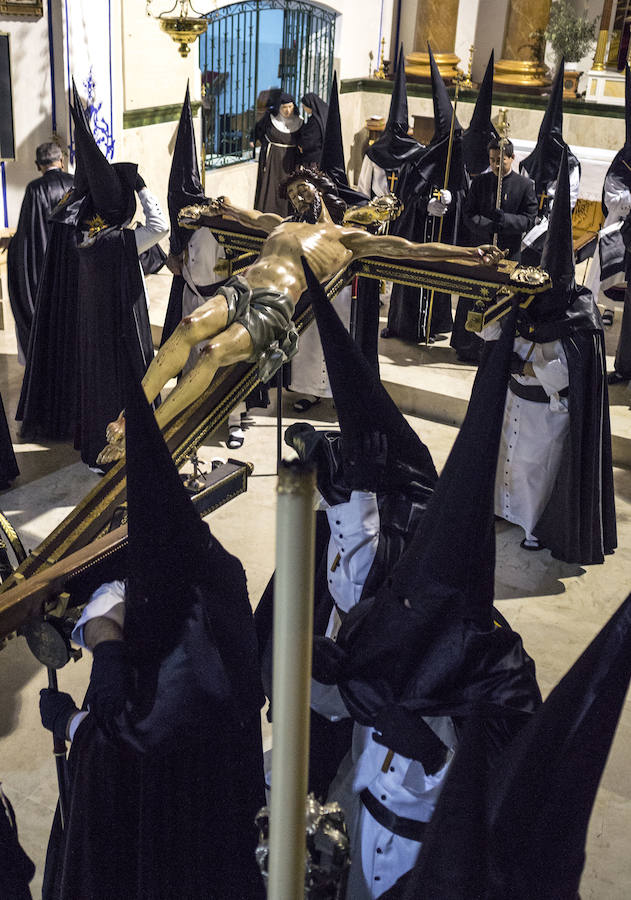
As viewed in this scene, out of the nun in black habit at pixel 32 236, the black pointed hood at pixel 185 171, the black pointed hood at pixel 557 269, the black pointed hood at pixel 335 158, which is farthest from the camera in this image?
the nun in black habit at pixel 32 236

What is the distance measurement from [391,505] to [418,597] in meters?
0.55

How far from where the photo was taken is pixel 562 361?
4.31 m

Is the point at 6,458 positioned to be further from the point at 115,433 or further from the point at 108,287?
the point at 115,433

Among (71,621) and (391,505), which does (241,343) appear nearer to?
(391,505)

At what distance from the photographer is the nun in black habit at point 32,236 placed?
5.72 meters

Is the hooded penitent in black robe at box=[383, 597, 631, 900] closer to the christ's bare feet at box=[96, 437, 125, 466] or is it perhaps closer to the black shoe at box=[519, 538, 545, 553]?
the christ's bare feet at box=[96, 437, 125, 466]

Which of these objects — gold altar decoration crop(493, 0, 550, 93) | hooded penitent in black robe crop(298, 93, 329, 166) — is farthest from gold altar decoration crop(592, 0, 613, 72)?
hooded penitent in black robe crop(298, 93, 329, 166)

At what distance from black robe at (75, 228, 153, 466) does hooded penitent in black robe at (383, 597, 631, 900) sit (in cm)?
388

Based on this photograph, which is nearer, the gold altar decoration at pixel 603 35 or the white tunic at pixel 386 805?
the white tunic at pixel 386 805

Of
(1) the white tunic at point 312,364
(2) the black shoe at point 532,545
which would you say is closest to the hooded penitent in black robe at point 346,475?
(2) the black shoe at point 532,545

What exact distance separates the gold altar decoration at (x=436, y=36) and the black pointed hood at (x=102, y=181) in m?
7.70

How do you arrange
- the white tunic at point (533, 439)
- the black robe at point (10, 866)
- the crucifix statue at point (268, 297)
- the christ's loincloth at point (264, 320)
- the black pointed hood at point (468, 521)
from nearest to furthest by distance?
the black pointed hood at point (468, 521) → the black robe at point (10, 866) → the crucifix statue at point (268, 297) → the christ's loincloth at point (264, 320) → the white tunic at point (533, 439)

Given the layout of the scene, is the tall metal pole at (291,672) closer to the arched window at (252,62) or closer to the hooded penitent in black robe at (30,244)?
the hooded penitent in black robe at (30,244)

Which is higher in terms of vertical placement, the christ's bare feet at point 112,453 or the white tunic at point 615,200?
the white tunic at point 615,200
